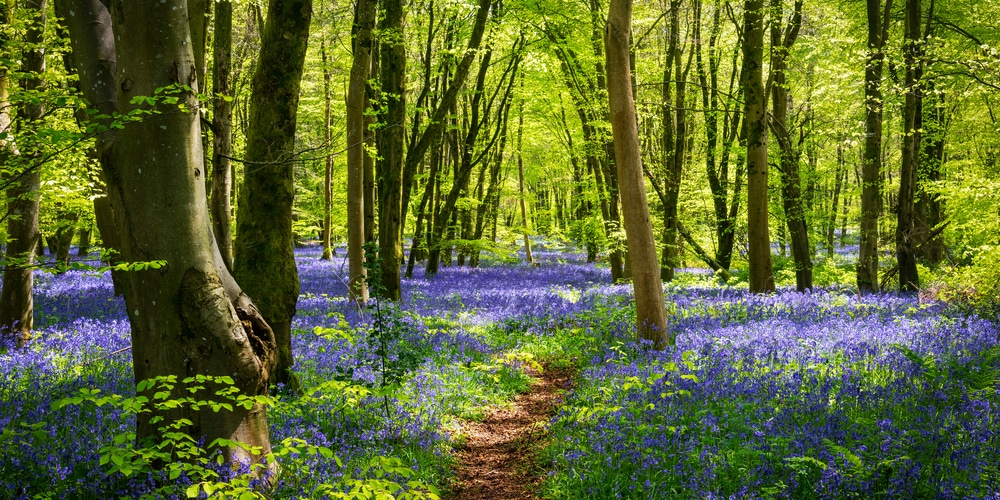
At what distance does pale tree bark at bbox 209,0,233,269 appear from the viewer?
25.8 ft

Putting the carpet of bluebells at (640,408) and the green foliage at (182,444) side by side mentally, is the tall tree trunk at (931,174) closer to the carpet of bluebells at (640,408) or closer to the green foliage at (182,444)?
the carpet of bluebells at (640,408)

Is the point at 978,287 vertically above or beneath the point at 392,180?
beneath

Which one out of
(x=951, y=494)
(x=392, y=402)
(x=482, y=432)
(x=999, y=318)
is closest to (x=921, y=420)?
(x=951, y=494)

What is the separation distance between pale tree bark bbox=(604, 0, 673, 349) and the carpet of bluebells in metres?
0.56

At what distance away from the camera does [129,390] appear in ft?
18.8

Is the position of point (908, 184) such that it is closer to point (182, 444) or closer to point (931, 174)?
point (931, 174)

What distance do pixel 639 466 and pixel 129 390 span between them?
15.5 ft

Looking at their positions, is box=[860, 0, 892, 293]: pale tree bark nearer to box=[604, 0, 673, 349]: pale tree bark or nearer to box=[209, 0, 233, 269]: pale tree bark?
box=[604, 0, 673, 349]: pale tree bark

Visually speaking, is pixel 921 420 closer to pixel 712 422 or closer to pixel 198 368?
pixel 712 422

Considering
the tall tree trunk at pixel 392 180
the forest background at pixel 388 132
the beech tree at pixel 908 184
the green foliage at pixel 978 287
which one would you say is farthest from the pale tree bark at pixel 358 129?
the beech tree at pixel 908 184

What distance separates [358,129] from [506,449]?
6.98 meters

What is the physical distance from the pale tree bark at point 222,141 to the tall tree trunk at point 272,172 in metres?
1.68

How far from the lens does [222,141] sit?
8.20m

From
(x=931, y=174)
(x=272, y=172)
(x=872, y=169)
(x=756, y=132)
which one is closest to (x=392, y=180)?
(x=272, y=172)
